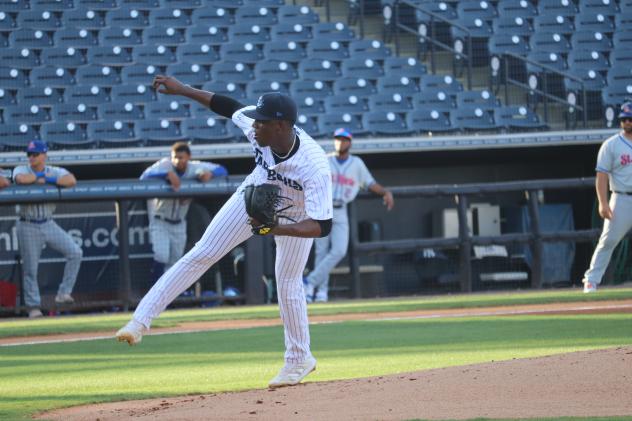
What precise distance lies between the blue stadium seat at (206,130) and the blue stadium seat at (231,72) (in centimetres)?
91

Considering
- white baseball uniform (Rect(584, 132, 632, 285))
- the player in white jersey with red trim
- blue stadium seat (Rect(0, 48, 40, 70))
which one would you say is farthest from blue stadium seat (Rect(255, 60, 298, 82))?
the player in white jersey with red trim

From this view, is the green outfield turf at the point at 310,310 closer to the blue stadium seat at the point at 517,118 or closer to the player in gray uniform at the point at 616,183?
the player in gray uniform at the point at 616,183

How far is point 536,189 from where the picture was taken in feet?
45.2

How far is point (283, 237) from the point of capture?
228 inches

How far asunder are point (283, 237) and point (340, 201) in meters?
7.12

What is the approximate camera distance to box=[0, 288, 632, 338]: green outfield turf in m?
10.2

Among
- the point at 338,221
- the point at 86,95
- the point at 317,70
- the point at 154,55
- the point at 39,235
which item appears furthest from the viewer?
the point at 317,70

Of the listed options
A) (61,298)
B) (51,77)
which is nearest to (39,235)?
(61,298)

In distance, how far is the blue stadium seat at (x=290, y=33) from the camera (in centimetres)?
1661

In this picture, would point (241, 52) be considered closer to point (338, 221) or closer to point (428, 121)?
point (428, 121)

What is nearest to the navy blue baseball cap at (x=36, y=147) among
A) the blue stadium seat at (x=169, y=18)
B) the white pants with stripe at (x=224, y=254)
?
the blue stadium seat at (x=169, y=18)

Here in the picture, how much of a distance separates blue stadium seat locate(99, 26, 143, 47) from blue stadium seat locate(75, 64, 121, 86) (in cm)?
49

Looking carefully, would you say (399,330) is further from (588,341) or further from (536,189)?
(536,189)

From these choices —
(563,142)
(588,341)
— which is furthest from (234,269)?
(588,341)
